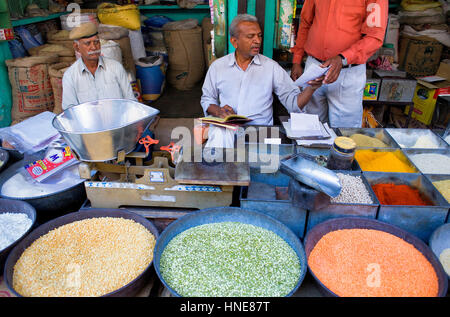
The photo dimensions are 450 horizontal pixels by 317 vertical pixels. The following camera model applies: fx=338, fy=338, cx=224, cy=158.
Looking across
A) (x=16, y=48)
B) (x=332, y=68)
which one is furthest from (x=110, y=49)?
(x=332, y=68)

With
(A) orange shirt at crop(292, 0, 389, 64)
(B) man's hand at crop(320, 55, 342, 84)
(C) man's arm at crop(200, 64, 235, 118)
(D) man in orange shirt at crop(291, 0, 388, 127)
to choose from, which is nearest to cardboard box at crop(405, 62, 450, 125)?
(D) man in orange shirt at crop(291, 0, 388, 127)

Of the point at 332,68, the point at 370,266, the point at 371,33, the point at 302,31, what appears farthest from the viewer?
the point at 302,31

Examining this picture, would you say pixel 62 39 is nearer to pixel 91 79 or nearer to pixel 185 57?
pixel 185 57

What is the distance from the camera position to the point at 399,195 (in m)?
1.54

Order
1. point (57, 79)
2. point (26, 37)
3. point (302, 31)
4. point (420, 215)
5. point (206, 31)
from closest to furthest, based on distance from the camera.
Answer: point (420, 215) → point (302, 31) → point (57, 79) → point (26, 37) → point (206, 31)

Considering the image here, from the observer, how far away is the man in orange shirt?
2264 millimetres

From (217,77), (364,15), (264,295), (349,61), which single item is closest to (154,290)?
(264,295)

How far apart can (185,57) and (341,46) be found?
3.15 m

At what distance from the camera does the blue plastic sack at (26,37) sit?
396 cm

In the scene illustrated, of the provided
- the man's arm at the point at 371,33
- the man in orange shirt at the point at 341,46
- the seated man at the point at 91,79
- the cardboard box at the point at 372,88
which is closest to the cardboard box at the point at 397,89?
the cardboard box at the point at 372,88

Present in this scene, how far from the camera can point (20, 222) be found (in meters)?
1.51

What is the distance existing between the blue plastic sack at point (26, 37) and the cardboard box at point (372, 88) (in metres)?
3.87

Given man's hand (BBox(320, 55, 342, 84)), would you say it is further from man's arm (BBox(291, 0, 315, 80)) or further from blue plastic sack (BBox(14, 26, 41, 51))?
blue plastic sack (BBox(14, 26, 41, 51))

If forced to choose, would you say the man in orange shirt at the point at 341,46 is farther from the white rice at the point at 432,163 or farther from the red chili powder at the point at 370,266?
the red chili powder at the point at 370,266
